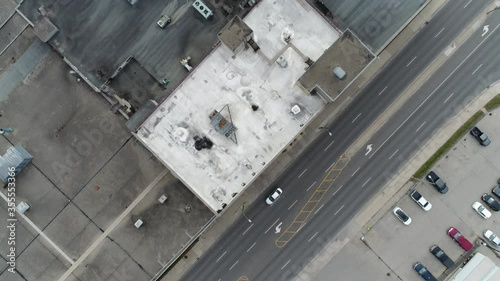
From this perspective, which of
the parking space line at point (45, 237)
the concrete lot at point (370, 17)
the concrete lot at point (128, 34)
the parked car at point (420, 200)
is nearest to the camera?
the concrete lot at point (370, 17)

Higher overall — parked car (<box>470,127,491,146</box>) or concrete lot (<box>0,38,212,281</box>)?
parked car (<box>470,127,491,146</box>)

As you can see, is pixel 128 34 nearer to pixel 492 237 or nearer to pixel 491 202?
pixel 491 202

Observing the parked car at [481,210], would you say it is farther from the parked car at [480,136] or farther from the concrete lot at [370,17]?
the concrete lot at [370,17]

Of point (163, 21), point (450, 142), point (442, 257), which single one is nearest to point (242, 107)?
point (163, 21)

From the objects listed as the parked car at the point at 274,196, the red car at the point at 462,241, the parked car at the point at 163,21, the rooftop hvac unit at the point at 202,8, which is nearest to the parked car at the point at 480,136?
the red car at the point at 462,241

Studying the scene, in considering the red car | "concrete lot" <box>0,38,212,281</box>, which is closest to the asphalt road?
"concrete lot" <box>0,38,212,281</box>

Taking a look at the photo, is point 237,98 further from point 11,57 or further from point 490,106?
point 490,106

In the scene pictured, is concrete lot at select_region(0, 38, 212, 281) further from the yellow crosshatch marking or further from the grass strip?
the grass strip
